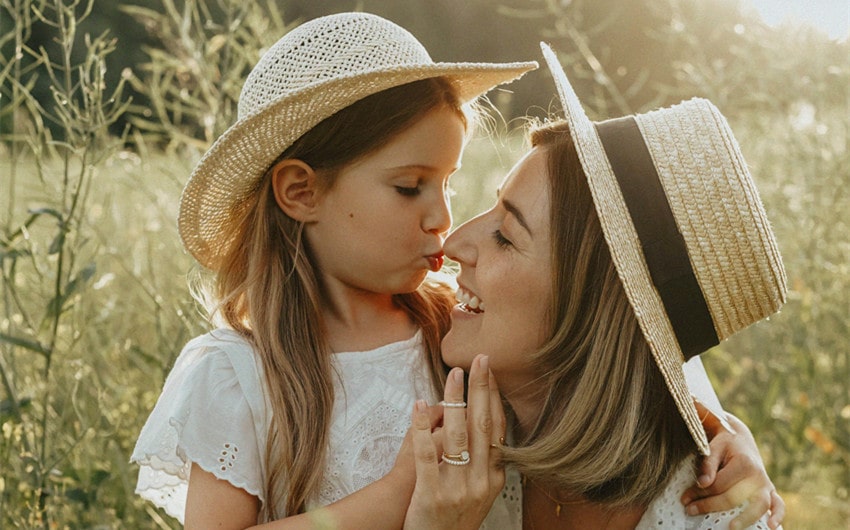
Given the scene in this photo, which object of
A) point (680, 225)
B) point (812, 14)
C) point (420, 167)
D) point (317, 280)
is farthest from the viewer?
point (812, 14)

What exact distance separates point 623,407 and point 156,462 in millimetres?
1012

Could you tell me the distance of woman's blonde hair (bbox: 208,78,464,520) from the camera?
2254 millimetres

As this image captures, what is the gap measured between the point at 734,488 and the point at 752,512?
63 millimetres

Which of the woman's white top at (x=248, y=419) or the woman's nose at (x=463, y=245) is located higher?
the woman's nose at (x=463, y=245)

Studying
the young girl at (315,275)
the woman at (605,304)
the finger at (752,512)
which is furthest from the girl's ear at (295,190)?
the finger at (752,512)

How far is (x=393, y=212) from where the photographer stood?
238 centimetres

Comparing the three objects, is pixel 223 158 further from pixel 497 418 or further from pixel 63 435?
pixel 63 435

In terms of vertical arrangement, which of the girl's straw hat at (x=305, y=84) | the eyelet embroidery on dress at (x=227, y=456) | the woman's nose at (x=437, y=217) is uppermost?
the girl's straw hat at (x=305, y=84)

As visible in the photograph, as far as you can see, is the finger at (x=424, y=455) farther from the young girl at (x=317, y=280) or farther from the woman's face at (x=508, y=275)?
the woman's face at (x=508, y=275)

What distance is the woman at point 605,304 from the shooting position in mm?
2088

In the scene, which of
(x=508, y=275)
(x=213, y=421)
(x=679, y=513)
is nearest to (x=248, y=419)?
(x=213, y=421)

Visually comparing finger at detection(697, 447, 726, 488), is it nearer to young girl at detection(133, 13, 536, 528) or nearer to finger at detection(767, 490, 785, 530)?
finger at detection(767, 490, 785, 530)

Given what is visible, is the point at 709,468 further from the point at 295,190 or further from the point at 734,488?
the point at 295,190

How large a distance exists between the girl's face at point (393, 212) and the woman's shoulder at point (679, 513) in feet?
2.42
